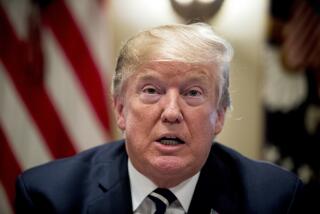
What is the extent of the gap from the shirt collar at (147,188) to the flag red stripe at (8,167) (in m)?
0.91

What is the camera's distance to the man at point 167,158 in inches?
41.8

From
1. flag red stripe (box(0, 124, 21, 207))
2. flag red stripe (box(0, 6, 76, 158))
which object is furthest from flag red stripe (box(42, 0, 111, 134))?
flag red stripe (box(0, 124, 21, 207))

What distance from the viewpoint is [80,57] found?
2.05m

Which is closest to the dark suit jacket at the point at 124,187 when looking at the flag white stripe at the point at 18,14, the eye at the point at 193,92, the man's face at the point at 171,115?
the man's face at the point at 171,115

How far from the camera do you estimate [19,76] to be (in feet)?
6.62

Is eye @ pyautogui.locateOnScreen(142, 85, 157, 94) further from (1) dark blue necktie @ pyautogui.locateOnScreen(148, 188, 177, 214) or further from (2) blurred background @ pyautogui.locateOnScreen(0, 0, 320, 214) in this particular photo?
(2) blurred background @ pyautogui.locateOnScreen(0, 0, 320, 214)

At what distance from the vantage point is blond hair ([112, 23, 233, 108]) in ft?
3.47

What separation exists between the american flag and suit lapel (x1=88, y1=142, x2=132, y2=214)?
0.76 m

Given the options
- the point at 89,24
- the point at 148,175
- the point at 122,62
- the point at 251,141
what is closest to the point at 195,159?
the point at 148,175

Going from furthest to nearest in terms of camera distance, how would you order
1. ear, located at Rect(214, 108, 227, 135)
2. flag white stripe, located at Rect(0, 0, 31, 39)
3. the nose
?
flag white stripe, located at Rect(0, 0, 31, 39), ear, located at Rect(214, 108, 227, 135), the nose

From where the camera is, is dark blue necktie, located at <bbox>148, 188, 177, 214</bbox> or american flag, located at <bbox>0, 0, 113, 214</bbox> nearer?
dark blue necktie, located at <bbox>148, 188, 177, 214</bbox>

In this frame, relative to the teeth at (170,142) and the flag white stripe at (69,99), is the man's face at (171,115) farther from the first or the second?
the flag white stripe at (69,99)

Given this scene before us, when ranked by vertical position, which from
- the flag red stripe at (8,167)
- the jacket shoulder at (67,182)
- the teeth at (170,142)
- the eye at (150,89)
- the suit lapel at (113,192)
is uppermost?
the eye at (150,89)

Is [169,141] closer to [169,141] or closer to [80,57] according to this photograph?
[169,141]
